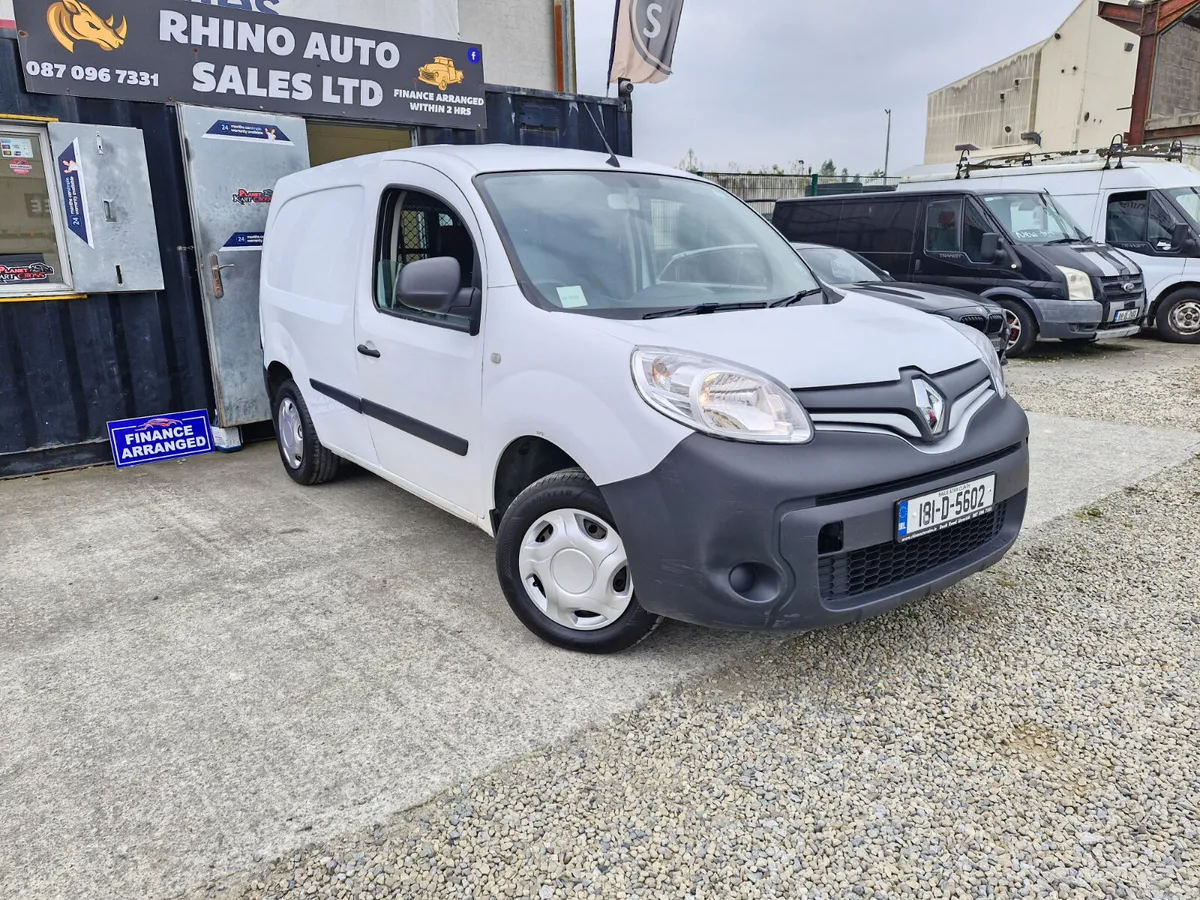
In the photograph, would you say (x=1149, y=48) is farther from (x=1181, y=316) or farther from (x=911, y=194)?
(x=911, y=194)

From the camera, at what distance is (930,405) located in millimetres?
2730

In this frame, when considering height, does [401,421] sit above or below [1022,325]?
above

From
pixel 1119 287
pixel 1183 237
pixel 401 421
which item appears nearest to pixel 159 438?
pixel 401 421

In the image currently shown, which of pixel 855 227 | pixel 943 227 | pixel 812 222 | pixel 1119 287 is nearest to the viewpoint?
pixel 1119 287

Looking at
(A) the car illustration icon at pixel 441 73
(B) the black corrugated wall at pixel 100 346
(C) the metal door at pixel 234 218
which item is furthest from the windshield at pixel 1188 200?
(B) the black corrugated wall at pixel 100 346

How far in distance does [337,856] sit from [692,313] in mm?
1997

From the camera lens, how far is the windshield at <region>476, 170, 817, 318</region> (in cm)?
307

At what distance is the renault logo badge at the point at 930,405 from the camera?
2.69 metres

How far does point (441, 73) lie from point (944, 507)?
18.0ft

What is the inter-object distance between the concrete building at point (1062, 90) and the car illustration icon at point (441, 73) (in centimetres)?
2505

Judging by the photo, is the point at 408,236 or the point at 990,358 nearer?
the point at 990,358

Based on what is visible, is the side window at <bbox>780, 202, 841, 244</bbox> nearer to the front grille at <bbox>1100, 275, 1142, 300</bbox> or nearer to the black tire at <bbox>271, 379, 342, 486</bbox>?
the front grille at <bbox>1100, 275, 1142, 300</bbox>

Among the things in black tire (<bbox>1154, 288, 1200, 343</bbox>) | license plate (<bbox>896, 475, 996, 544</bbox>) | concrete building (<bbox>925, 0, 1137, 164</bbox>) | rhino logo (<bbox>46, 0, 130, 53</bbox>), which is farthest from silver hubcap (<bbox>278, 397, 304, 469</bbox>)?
concrete building (<bbox>925, 0, 1137, 164</bbox>)

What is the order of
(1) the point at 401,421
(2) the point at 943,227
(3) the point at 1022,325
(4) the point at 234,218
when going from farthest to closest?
(2) the point at 943,227 < (3) the point at 1022,325 < (4) the point at 234,218 < (1) the point at 401,421
